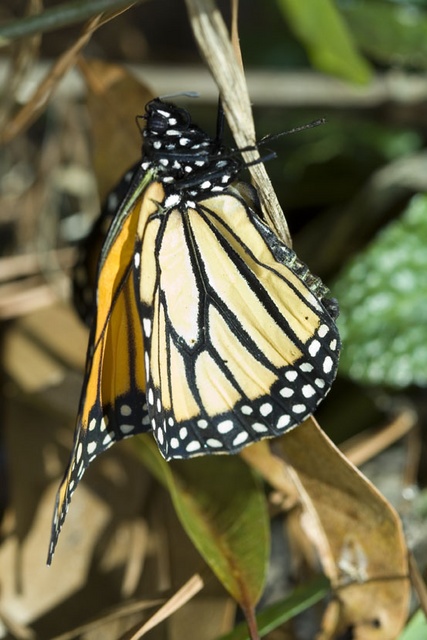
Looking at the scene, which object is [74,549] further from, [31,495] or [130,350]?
[130,350]

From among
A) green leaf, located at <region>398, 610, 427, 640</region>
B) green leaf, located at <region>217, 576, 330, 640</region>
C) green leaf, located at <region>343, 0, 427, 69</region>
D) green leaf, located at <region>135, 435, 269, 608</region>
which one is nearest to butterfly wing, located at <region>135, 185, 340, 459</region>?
green leaf, located at <region>135, 435, 269, 608</region>

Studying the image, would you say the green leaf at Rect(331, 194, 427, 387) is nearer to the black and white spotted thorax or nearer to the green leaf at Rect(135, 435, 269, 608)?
the green leaf at Rect(135, 435, 269, 608)

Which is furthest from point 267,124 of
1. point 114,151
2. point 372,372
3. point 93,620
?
point 93,620

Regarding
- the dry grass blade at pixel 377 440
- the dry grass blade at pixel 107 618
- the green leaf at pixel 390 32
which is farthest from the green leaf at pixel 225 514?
the green leaf at pixel 390 32

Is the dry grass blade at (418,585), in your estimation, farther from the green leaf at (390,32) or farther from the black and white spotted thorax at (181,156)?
the green leaf at (390,32)

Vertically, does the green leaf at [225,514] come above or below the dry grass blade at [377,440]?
above

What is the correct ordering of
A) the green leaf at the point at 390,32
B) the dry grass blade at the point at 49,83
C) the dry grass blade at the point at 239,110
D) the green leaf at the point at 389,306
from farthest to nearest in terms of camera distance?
the green leaf at the point at 390,32, the green leaf at the point at 389,306, the dry grass blade at the point at 49,83, the dry grass blade at the point at 239,110
